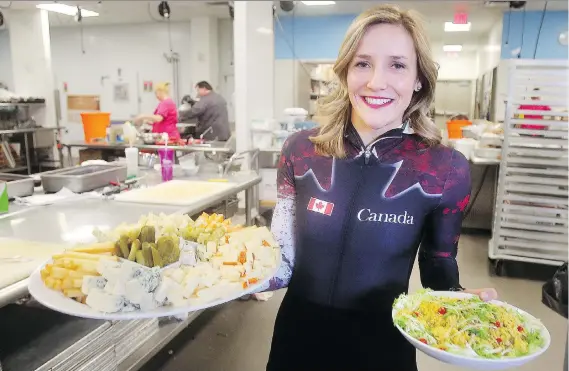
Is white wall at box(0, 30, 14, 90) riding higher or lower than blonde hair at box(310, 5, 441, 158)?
higher

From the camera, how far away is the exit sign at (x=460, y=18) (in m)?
8.91

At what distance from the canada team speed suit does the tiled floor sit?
4.88 ft

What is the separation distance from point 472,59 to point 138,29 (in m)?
9.15

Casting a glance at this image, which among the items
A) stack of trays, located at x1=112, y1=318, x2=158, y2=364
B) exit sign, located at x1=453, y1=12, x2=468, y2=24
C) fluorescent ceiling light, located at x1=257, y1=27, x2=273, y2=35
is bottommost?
stack of trays, located at x1=112, y1=318, x2=158, y2=364

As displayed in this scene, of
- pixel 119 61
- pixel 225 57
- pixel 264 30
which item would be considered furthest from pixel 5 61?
pixel 264 30

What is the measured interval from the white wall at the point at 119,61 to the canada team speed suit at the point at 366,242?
9753mm

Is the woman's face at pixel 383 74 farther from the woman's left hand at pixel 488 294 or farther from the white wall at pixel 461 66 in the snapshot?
the white wall at pixel 461 66

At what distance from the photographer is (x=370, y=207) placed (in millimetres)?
1303

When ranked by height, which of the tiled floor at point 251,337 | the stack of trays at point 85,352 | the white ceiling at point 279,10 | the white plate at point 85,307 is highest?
the white ceiling at point 279,10

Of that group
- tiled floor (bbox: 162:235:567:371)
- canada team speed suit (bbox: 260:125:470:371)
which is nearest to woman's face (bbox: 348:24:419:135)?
canada team speed suit (bbox: 260:125:470:371)

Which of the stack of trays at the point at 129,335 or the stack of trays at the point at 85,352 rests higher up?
the stack of trays at the point at 85,352

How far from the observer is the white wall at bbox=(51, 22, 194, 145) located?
1066 cm

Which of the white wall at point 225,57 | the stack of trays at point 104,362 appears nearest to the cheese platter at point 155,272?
the stack of trays at point 104,362

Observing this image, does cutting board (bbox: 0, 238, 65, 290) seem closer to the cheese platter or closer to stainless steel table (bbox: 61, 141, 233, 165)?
the cheese platter
